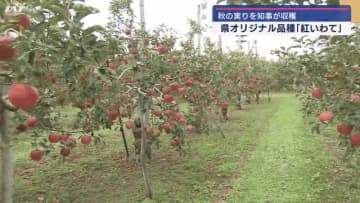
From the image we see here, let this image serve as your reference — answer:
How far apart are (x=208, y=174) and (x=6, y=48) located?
5.52 metres

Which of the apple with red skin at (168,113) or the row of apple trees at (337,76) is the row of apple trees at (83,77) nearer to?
the apple with red skin at (168,113)

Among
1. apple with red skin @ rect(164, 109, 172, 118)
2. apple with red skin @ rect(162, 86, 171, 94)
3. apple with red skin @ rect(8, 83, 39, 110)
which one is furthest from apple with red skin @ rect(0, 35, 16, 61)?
apple with red skin @ rect(164, 109, 172, 118)

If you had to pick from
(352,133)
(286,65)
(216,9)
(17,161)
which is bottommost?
(17,161)

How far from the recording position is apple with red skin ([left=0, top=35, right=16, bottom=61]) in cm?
184

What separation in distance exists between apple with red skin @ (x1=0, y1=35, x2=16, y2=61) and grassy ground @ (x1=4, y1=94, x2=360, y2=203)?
4030mm

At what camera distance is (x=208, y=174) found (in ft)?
23.0

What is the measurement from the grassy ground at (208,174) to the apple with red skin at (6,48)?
4030 mm

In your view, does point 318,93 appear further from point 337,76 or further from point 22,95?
point 22,95

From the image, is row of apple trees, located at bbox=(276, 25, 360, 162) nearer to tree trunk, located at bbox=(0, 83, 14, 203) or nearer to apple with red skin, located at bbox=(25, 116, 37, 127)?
tree trunk, located at bbox=(0, 83, 14, 203)

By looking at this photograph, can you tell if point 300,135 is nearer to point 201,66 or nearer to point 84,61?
point 201,66

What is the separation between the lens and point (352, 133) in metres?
3.11

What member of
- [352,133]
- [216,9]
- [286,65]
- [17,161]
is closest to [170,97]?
[286,65]

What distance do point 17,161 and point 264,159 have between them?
525 centimetres

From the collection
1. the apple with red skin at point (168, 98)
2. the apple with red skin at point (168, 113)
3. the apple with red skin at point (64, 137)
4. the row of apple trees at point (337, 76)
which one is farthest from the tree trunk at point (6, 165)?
the apple with red skin at point (168, 113)
